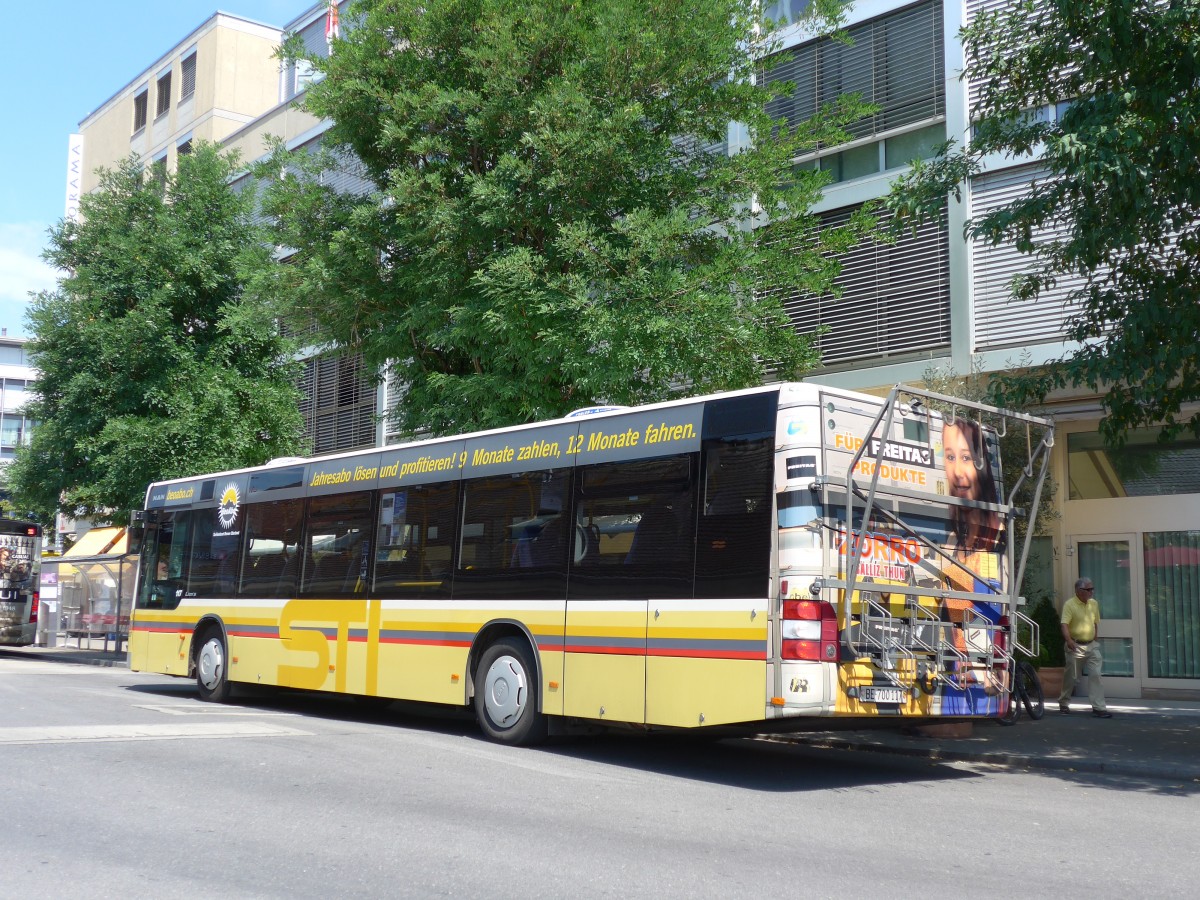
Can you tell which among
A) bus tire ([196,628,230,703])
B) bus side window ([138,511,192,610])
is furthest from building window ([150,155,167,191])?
bus tire ([196,628,230,703])

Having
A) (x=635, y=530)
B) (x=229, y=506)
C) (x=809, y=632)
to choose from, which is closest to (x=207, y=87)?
(x=229, y=506)

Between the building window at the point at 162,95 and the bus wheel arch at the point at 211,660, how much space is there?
34.2 m

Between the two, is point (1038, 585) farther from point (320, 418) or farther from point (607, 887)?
point (320, 418)

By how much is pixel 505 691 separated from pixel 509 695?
0.07 meters

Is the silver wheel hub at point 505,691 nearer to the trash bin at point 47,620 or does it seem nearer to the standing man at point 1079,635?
the standing man at point 1079,635

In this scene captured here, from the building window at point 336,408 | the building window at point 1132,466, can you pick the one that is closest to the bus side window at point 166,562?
the building window at point 336,408

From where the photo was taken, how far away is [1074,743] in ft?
39.9

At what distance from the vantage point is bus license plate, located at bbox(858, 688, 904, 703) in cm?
918

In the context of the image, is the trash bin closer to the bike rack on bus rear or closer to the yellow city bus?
the yellow city bus

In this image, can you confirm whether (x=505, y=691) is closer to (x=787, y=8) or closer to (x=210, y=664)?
(x=210, y=664)

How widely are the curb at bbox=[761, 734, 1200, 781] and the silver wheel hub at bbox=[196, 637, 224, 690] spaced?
781 centimetres

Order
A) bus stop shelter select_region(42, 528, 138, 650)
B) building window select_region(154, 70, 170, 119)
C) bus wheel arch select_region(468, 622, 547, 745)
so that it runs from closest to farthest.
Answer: bus wheel arch select_region(468, 622, 547, 745)
bus stop shelter select_region(42, 528, 138, 650)
building window select_region(154, 70, 170, 119)

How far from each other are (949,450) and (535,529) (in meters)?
3.86

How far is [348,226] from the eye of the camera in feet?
53.6
